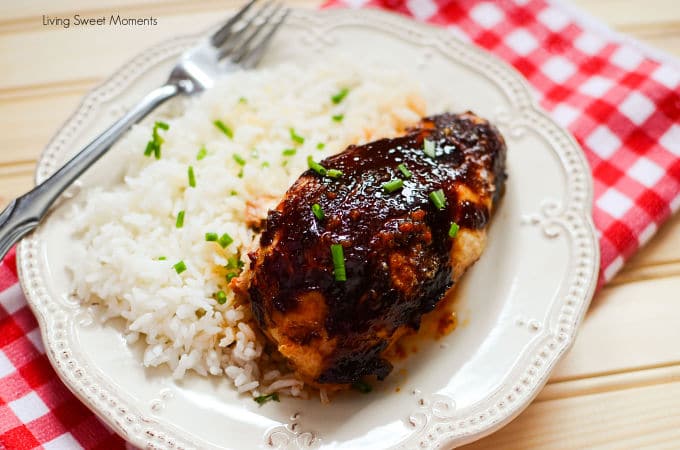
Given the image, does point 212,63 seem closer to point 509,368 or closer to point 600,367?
point 509,368

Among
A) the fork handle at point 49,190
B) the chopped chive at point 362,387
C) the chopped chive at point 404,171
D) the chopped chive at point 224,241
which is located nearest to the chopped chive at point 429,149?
the chopped chive at point 404,171

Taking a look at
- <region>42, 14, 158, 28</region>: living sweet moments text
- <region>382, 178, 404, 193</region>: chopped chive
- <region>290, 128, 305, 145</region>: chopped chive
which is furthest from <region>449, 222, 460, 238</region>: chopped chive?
<region>42, 14, 158, 28</region>: living sweet moments text

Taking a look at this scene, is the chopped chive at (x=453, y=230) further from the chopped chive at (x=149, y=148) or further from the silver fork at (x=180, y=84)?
the silver fork at (x=180, y=84)

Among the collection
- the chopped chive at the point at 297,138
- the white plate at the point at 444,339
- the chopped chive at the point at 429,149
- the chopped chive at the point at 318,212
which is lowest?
the white plate at the point at 444,339

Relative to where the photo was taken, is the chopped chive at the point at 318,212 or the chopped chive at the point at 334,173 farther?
the chopped chive at the point at 334,173

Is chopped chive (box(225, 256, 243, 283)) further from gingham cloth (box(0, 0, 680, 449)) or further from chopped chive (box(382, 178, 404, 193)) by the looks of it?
gingham cloth (box(0, 0, 680, 449))

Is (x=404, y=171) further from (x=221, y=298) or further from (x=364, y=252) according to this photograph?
(x=221, y=298)
